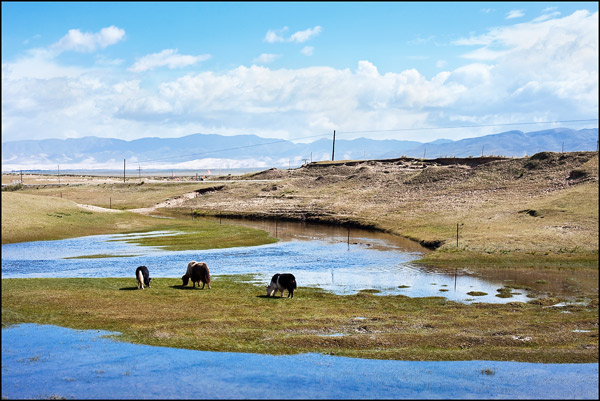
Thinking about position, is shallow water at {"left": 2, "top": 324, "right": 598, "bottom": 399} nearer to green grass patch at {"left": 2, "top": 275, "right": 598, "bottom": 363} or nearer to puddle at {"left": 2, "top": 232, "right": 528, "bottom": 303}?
green grass patch at {"left": 2, "top": 275, "right": 598, "bottom": 363}

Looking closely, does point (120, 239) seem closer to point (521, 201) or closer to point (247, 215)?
point (247, 215)

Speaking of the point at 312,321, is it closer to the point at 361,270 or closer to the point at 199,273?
the point at 199,273

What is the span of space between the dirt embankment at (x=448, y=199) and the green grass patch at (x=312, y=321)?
86.1 feet

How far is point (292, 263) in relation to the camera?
191ft

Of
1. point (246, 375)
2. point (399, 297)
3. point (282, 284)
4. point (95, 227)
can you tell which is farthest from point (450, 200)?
point (246, 375)

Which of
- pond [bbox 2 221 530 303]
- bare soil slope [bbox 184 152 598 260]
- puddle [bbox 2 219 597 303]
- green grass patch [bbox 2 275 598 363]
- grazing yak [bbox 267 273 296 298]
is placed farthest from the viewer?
bare soil slope [bbox 184 152 598 260]

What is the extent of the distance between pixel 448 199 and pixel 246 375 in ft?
275

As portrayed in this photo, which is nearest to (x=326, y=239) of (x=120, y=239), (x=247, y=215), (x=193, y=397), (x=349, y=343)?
(x=120, y=239)

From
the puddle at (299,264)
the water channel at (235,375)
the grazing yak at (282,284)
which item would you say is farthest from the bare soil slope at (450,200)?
the water channel at (235,375)

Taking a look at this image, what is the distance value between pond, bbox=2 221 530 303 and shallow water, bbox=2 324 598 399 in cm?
1522

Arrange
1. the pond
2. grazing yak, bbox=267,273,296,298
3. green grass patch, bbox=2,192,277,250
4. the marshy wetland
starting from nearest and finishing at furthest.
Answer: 1. the marshy wetland
2. grazing yak, bbox=267,273,296,298
3. the pond
4. green grass patch, bbox=2,192,277,250

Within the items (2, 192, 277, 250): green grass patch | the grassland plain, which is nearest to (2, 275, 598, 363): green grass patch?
the grassland plain

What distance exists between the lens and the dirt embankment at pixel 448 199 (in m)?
65.5

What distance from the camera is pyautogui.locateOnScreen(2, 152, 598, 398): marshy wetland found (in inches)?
1137
